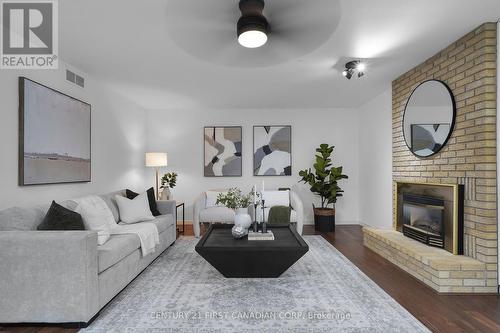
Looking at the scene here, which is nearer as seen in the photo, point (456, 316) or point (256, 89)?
point (456, 316)

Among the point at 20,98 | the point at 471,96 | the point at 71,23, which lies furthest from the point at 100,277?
the point at 471,96

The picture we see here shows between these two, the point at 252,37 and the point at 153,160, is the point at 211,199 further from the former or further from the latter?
the point at 252,37

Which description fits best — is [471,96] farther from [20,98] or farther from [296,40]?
[20,98]

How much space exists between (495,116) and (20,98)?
180 inches

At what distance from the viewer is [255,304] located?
95.3 inches

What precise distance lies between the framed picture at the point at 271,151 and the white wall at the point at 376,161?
1.51 m

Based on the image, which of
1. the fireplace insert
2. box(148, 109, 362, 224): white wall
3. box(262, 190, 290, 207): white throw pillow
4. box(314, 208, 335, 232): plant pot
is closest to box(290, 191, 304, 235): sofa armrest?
box(262, 190, 290, 207): white throw pillow

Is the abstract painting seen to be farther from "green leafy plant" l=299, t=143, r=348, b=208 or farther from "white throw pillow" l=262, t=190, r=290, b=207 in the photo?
"white throw pillow" l=262, t=190, r=290, b=207

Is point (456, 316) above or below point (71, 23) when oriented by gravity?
below

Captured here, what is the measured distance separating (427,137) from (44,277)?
13.5 ft

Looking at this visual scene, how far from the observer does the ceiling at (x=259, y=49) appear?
2.22 metres

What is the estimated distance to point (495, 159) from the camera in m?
2.58

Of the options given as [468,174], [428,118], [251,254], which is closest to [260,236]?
[251,254]

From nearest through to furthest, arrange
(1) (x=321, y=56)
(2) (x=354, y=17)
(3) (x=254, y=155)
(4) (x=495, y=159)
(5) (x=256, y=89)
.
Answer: (2) (x=354, y=17) → (4) (x=495, y=159) → (1) (x=321, y=56) → (5) (x=256, y=89) → (3) (x=254, y=155)
